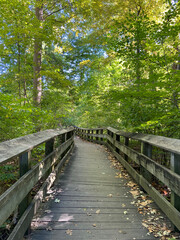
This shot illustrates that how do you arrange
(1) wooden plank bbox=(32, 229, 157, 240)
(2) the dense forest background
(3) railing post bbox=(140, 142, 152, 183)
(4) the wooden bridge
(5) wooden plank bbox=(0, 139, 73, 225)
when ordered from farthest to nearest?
1. (2) the dense forest background
2. (3) railing post bbox=(140, 142, 152, 183)
3. (1) wooden plank bbox=(32, 229, 157, 240)
4. (4) the wooden bridge
5. (5) wooden plank bbox=(0, 139, 73, 225)

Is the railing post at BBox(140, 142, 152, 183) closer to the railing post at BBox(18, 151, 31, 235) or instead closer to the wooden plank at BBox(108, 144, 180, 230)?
the wooden plank at BBox(108, 144, 180, 230)

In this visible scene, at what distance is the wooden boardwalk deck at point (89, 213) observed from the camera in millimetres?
2275

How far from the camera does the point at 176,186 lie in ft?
6.82

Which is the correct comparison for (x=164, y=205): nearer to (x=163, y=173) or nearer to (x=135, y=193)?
(x=163, y=173)

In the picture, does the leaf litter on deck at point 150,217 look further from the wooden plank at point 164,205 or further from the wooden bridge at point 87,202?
the wooden plank at point 164,205

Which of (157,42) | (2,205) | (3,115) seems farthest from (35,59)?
(2,205)

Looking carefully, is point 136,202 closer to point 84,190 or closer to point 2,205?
point 84,190

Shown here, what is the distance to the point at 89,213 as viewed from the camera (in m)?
2.77

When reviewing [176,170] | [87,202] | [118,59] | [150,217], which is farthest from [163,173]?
[118,59]

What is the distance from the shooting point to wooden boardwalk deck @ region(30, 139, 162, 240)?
2275 millimetres

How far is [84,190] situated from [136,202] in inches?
43.1

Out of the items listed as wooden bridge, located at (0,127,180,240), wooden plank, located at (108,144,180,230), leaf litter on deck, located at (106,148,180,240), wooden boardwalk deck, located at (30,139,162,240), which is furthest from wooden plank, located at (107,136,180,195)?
wooden boardwalk deck, located at (30,139,162,240)

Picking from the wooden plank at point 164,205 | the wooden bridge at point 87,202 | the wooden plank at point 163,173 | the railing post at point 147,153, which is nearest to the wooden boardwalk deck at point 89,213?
the wooden bridge at point 87,202

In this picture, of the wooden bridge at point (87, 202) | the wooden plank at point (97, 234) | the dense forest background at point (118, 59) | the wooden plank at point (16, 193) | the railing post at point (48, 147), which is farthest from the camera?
the dense forest background at point (118, 59)
